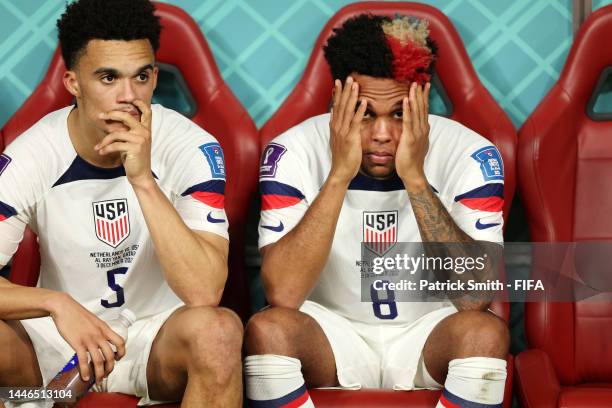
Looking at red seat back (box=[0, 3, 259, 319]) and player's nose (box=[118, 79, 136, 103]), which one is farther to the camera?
red seat back (box=[0, 3, 259, 319])

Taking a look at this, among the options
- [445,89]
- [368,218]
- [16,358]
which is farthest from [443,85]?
[16,358]

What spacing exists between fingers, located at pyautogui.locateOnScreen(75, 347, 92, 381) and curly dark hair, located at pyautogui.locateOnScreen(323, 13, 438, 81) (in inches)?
33.8

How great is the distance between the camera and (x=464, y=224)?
87.6 inches

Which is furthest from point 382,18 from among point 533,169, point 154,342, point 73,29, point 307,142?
point 154,342

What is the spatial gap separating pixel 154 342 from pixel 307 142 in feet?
1.90

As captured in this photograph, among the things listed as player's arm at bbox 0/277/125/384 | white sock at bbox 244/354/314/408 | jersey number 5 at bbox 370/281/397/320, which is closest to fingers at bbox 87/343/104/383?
player's arm at bbox 0/277/125/384

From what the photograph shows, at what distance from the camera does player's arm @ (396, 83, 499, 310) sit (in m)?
2.19

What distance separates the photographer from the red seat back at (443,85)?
247cm

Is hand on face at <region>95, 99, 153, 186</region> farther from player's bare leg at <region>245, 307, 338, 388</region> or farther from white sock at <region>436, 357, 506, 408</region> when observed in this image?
white sock at <region>436, 357, 506, 408</region>

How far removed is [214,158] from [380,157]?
37 centimetres

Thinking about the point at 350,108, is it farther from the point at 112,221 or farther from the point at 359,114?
the point at 112,221

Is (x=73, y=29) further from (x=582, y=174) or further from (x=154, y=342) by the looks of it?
(x=582, y=174)

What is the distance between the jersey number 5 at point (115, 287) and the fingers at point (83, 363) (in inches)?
14.7

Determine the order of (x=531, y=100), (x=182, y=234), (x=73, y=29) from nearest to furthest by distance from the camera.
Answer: (x=182, y=234) < (x=73, y=29) < (x=531, y=100)
